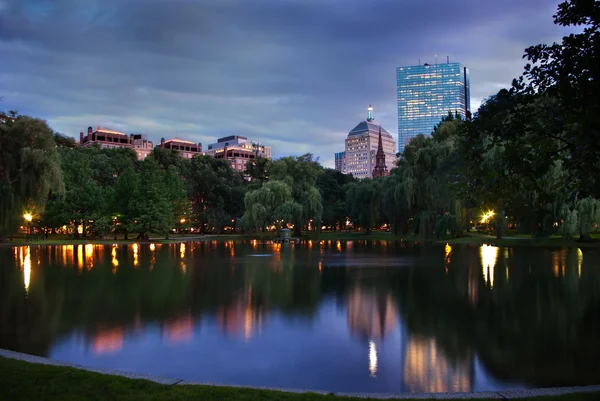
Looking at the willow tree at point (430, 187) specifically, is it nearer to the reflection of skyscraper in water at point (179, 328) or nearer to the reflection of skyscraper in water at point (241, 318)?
the reflection of skyscraper in water at point (241, 318)

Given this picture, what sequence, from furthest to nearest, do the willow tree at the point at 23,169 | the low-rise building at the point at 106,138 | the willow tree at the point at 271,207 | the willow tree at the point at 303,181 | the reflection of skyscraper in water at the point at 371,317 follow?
the low-rise building at the point at 106,138 < the willow tree at the point at 303,181 < the willow tree at the point at 271,207 < the willow tree at the point at 23,169 < the reflection of skyscraper in water at the point at 371,317

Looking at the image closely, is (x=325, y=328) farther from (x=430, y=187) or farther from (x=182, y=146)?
(x=182, y=146)

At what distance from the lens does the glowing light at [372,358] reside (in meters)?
6.86

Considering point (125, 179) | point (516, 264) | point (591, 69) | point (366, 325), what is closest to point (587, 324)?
point (366, 325)

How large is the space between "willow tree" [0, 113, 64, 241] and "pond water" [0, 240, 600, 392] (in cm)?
2278

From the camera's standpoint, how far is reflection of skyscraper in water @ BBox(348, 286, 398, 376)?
28.2 feet

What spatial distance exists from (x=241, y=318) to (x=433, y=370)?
4.76 m

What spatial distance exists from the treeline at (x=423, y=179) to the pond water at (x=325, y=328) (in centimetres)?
223

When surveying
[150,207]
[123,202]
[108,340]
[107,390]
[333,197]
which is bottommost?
[108,340]

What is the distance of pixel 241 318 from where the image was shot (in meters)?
10.4

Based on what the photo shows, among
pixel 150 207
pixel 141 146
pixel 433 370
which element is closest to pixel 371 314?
pixel 433 370

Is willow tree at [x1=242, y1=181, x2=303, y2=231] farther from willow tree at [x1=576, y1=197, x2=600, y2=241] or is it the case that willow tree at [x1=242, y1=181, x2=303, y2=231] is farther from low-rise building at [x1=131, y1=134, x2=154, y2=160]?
low-rise building at [x1=131, y1=134, x2=154, y2=160]

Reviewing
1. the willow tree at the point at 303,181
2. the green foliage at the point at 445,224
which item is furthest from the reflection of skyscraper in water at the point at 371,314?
the willow tree at the point at 303,181

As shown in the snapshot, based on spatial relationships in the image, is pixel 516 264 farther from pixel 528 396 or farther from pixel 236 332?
pixel 528 396
